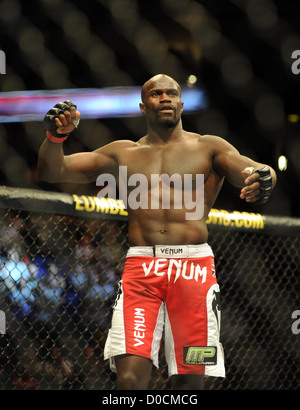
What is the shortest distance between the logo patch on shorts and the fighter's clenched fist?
2.65ft

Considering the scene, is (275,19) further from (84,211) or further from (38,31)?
(84,211)

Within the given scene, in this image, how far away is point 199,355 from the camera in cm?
183

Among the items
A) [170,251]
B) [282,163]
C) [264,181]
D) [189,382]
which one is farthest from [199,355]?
[282,163]

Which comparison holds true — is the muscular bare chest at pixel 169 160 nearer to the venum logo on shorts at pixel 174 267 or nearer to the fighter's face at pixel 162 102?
the fighter's face at pixel 162 102

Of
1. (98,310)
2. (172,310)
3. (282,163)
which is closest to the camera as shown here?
(172,310)

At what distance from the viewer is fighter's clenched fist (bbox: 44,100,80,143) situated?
1.75 metres

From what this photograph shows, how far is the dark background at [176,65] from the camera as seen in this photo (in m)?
4.14

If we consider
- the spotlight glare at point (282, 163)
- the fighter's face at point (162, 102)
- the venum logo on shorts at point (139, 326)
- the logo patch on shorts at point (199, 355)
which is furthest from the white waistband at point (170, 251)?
the spotlight glare at point (282, 163)

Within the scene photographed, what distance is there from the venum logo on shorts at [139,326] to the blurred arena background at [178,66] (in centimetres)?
247

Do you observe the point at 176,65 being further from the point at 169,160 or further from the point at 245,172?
the point at 245,172

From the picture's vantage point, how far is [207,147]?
1.95m

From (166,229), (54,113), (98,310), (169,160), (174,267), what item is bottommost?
(98,310)

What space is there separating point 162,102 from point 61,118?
1.29ft

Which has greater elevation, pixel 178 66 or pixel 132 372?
pixel 178 66
